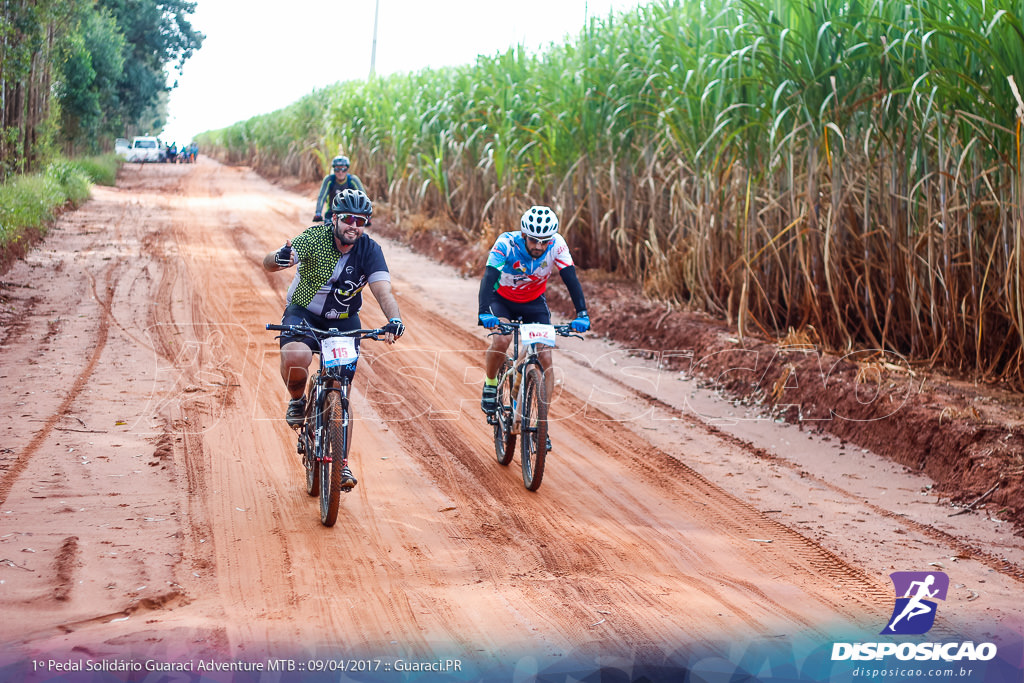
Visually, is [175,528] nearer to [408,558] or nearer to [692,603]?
[408,558]

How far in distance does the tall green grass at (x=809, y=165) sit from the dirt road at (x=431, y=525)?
1.49 m

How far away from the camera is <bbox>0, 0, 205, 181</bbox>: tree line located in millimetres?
17344

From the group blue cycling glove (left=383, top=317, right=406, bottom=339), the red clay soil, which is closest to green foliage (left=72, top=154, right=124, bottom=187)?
the red clay soil

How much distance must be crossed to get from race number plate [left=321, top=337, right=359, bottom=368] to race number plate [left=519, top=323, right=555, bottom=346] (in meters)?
1.25

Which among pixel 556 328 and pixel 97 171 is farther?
pixel 97 171

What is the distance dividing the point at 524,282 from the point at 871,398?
290 cm

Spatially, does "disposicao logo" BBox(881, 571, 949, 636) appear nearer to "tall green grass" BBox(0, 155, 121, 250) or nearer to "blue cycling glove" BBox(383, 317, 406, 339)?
"blue cycling glove" BBox(383, 317, 406, 339)

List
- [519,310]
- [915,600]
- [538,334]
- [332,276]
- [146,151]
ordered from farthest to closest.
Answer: [146,151] → [519,310] → [538,334] → [332,276] → [915,600]

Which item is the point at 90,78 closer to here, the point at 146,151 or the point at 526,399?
the point at 146,151

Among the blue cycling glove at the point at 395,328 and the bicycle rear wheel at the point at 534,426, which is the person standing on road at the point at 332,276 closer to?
the blue cycling glove at the point at 395,328

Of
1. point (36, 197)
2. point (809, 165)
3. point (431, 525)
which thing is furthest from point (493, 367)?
point (36, 197)

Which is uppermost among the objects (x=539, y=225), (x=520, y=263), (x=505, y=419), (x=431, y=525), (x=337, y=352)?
(x=539, y=225)

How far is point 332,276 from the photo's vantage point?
5520 millimetres

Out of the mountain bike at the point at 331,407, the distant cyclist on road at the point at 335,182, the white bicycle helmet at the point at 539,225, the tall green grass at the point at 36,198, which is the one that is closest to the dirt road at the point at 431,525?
the mountain bike at the point at 331,407
